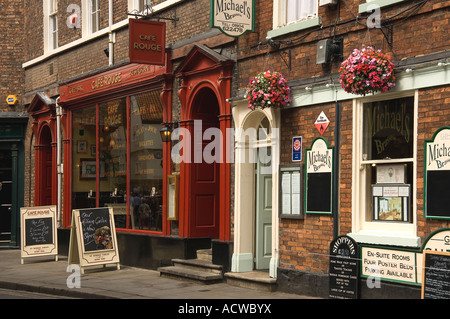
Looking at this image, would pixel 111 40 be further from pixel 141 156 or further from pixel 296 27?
pixel 296 27

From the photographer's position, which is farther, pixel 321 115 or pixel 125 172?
pixel 125 172

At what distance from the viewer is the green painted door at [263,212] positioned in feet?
42.5

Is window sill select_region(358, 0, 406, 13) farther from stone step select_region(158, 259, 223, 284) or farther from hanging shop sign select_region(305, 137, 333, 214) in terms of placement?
stone step select_region(158, 259, 223, 284)

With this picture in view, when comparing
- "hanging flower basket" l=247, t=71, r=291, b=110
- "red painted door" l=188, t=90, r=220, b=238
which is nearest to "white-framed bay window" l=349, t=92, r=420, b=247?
"hanging flower basket" l=247, t=71, r=291, b=110

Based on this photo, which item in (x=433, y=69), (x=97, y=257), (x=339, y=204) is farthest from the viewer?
(x=97, y=257)

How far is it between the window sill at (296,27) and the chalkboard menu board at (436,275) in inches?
Answer: 157

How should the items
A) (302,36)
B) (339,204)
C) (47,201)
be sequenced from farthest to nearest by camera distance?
(47,201) → (302,36) → (339,204)

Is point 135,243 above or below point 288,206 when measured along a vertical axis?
below

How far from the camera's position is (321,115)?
437 inches

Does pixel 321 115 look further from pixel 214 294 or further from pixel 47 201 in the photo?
pixel 47 201

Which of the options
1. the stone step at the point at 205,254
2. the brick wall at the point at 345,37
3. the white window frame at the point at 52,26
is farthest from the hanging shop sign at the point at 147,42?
the white window frame at the point at 52,26
